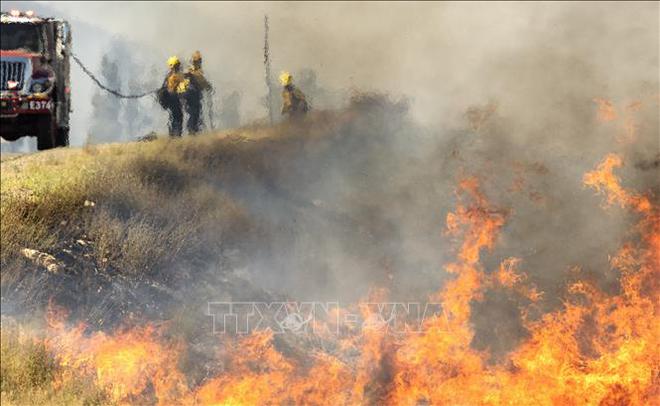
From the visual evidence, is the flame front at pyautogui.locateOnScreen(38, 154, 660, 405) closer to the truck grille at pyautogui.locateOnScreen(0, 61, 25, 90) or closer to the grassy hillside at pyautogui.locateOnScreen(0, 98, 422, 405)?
the grassy hillside at pyautogui.locateOnScreen(0, 98, 422, 405)

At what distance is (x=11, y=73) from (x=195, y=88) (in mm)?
9453

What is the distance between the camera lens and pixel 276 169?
14.2 metres

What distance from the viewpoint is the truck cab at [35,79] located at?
12.2 ft

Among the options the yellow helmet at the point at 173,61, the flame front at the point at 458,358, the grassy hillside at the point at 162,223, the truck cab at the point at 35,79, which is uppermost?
the yellow helmet at the point at 173,61

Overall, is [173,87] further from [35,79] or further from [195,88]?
[35,79]

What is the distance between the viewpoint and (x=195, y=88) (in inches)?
541

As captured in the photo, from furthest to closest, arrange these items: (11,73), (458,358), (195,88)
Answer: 1. (195,88)
2. (458,358)
3. (11,73)

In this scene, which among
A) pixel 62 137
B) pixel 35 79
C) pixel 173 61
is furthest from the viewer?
pixel 173 61

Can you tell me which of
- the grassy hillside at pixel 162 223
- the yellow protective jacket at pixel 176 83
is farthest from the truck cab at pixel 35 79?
the yellow protective jacket at pixel 176 83

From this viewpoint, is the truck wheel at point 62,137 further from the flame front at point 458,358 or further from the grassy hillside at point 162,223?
the flame front at point 458,358

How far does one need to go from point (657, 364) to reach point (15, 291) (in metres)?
9.75

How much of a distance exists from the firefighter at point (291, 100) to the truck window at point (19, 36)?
1117 centimetres

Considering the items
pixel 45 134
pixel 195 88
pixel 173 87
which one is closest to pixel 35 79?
pixel 45 134

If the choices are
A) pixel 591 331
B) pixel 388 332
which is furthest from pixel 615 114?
pixel 388 332
